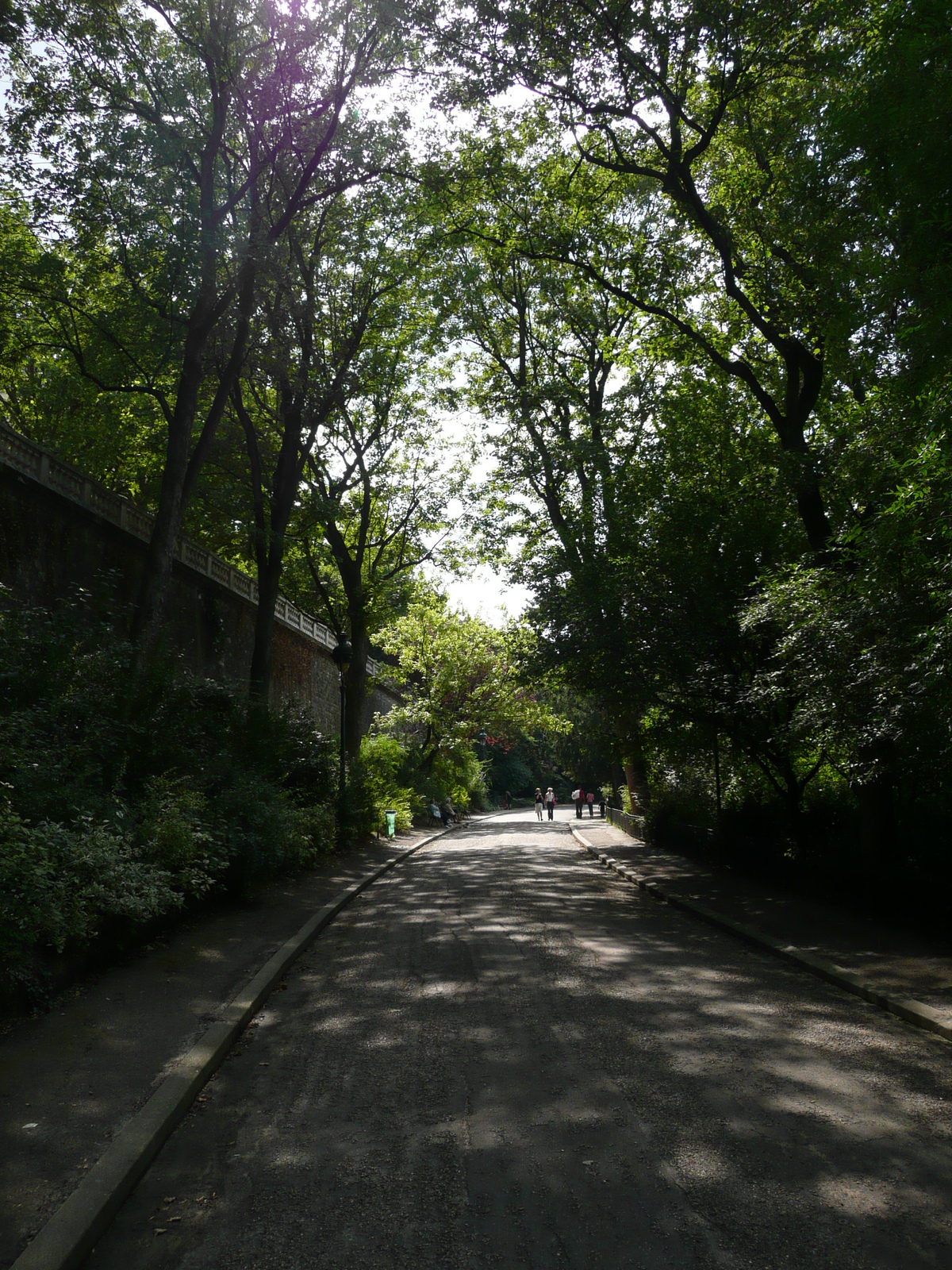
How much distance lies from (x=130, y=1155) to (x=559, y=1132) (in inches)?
77.8

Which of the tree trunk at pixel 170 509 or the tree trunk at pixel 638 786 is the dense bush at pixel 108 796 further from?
the tree trunk at pixel 638 786

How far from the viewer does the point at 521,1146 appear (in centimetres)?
423

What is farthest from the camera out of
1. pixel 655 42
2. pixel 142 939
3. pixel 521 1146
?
pixel 655 42

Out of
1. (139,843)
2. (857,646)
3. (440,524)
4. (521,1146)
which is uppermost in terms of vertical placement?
(440,524)

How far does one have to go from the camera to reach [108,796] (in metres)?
9.11

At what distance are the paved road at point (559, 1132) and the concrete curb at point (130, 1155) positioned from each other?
0.09m

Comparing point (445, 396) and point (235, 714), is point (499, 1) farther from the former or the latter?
point (445, 396)

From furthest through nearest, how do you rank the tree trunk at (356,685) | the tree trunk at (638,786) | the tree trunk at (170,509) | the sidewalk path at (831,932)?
1. the tree trunk at (356,685)
2. the tree trunk at (638,786)
3. the tree trunk at (170,509)
4. the sidewalk path at (831,932)

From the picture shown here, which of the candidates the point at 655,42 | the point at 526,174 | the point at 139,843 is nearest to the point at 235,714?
the point at 139,843

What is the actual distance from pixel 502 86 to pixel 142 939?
1216 centimetres

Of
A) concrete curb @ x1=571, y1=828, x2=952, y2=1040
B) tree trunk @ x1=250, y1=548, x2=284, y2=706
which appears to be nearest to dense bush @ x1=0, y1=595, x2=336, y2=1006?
tree trunk @ x1=250, y1=548, x2=284, y2=706

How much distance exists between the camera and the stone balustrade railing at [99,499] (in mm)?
14500

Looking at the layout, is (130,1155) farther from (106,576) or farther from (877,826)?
(106,576)

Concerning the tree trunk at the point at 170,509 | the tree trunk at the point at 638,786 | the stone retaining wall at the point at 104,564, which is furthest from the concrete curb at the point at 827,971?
the tree trunk at the point at 638,786
